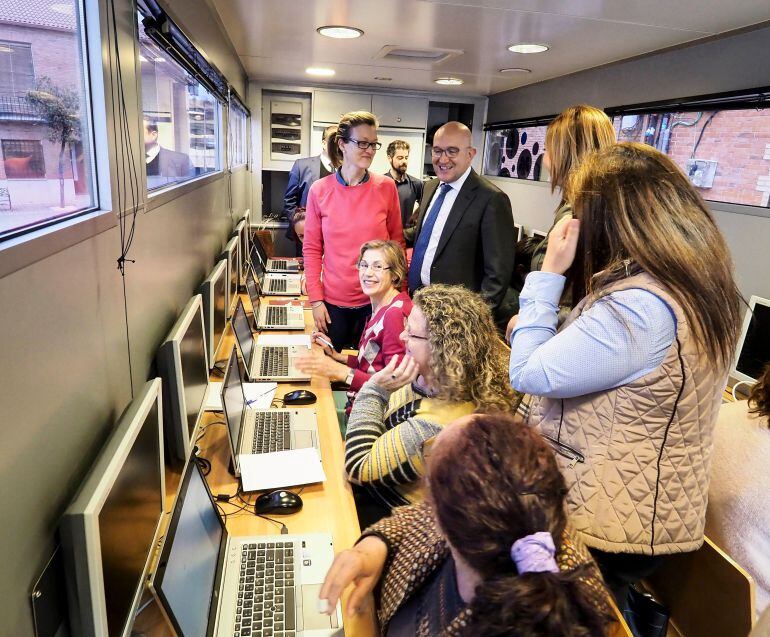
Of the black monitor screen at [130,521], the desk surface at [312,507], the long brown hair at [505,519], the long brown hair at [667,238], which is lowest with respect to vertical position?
the desk surface at [312,507]

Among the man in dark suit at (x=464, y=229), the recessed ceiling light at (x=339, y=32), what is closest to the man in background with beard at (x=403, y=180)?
the recessed ceiling light at (x=339, y=32)

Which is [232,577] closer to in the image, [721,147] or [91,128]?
[91,128]

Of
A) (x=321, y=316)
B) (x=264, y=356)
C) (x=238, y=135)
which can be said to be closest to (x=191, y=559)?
(x=264, y=356)

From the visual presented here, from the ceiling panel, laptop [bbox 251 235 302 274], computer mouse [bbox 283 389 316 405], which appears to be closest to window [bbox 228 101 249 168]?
the ceiling panel

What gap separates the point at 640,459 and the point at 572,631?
0.55 metres

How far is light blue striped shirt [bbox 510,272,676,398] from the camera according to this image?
1033 millimetres

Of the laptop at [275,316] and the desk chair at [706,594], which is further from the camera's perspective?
the laptop at [275,316]

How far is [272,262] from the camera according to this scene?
15.2ft

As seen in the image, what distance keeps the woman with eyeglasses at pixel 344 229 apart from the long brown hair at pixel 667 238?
5.59 ft

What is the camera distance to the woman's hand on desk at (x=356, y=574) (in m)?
1.00

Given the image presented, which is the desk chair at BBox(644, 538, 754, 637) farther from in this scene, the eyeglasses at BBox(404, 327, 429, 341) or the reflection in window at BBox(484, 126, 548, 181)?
the reflection in window at BBox(484, 126, 548, 181)

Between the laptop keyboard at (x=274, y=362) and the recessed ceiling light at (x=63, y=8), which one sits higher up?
the recessed ceiling light at (x=63, y=8)

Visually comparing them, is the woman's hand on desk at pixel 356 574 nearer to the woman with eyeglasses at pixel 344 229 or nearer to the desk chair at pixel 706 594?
the desk chair at pixel 706 594

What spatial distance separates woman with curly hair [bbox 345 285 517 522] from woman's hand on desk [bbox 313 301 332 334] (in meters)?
1.26
